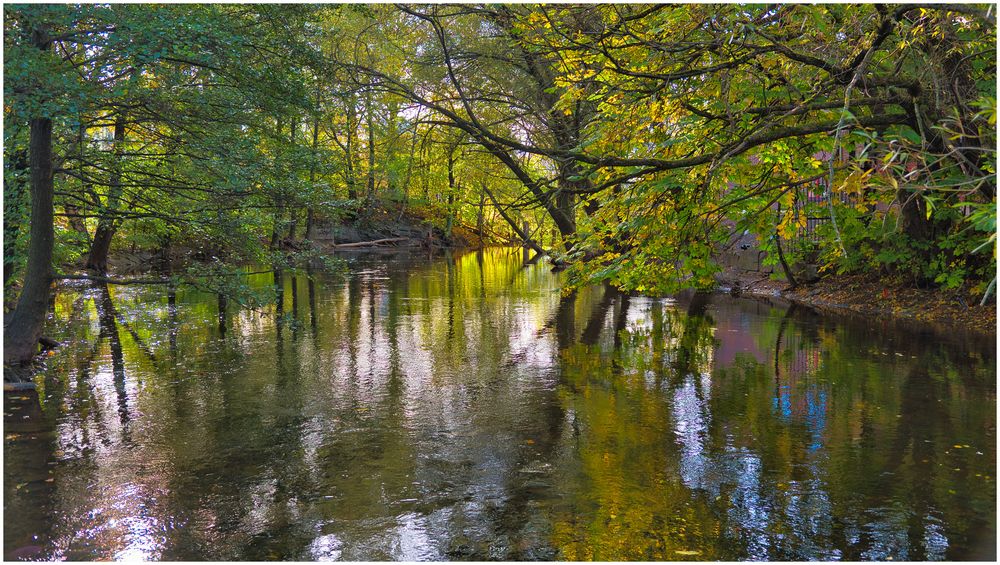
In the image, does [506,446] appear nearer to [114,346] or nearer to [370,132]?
[114,346]

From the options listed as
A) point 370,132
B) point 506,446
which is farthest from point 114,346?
point 370,132

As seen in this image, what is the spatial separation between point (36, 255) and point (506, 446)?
23.2ft

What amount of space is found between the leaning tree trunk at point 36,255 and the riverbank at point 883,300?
15.5 metres

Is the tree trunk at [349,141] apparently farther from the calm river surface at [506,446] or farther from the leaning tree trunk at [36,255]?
the calm river surface at [506,446]

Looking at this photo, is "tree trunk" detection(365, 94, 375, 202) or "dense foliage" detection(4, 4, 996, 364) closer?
"dense foliage" detection(4, 4, 996, 364)

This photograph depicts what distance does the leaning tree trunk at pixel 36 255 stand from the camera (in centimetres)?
992

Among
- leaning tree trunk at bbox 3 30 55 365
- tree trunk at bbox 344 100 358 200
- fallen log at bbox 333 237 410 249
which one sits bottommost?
leaning tree trunk at bbox 3 30 55 365

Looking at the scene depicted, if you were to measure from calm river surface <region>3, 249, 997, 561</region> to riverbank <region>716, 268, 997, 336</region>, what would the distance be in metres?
1.42

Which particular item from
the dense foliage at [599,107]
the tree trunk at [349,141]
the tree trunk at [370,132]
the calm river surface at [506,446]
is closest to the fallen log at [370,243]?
the tree trunk at [349,141]

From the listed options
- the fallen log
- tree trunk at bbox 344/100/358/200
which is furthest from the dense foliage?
the fallen log

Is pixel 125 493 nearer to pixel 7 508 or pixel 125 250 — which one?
pixel 7 508

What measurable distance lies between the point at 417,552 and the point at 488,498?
3.71 feet

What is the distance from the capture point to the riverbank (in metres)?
15.2

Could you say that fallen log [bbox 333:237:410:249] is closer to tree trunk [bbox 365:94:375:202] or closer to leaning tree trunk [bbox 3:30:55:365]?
tree trunk [bbox 365:94:375:202]
